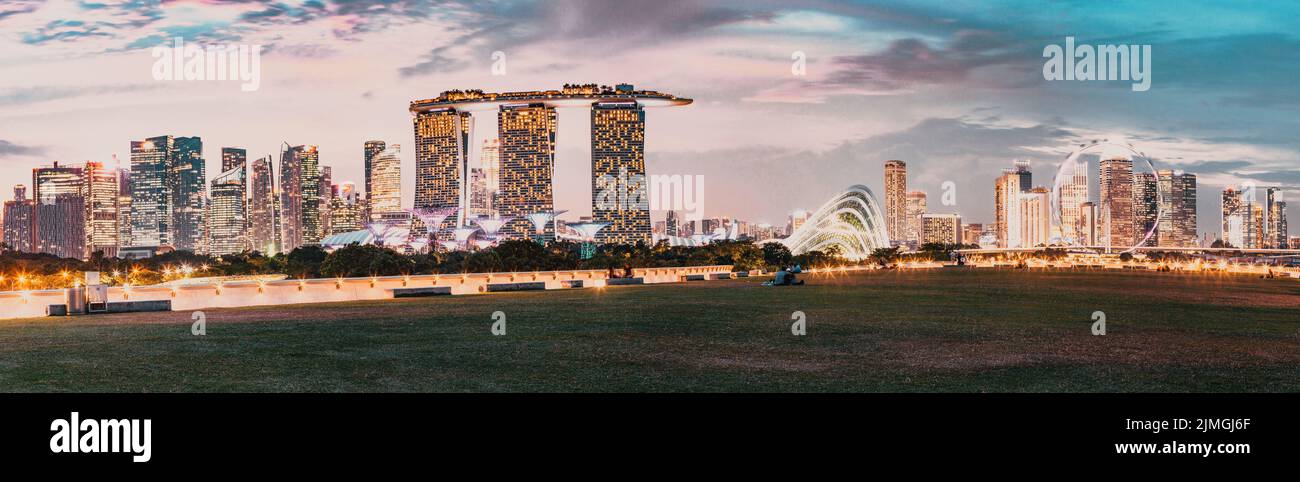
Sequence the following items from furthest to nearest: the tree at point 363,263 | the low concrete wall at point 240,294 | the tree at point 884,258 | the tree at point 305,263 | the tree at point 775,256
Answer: the tree at point 884,258, the tree at point 775,256, the tree at point 305,263, the tree at point 363,263, the low concrete wall at point 240,294

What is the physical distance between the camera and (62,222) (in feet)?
650

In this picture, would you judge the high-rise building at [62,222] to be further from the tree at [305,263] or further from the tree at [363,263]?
the tree at [363,263]

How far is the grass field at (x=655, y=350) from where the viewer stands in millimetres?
15329

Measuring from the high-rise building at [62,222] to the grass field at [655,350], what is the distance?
617 ft

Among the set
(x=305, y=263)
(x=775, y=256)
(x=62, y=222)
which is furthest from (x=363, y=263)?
(x=62, y=222)

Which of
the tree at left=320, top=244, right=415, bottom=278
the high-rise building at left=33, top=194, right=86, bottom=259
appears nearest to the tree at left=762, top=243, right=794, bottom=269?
the tree at left=320, top=244, right=415, bottom=278

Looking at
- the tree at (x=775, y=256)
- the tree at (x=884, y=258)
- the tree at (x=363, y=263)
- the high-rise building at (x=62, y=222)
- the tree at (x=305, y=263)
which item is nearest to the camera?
the tree at (x=363, y=263)

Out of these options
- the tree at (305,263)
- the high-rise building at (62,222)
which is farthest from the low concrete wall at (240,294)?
the high-rise building at (62,222)

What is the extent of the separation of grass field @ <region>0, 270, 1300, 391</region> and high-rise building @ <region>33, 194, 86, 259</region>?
188148 mm

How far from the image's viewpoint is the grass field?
50.3ft

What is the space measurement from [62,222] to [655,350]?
210 m
